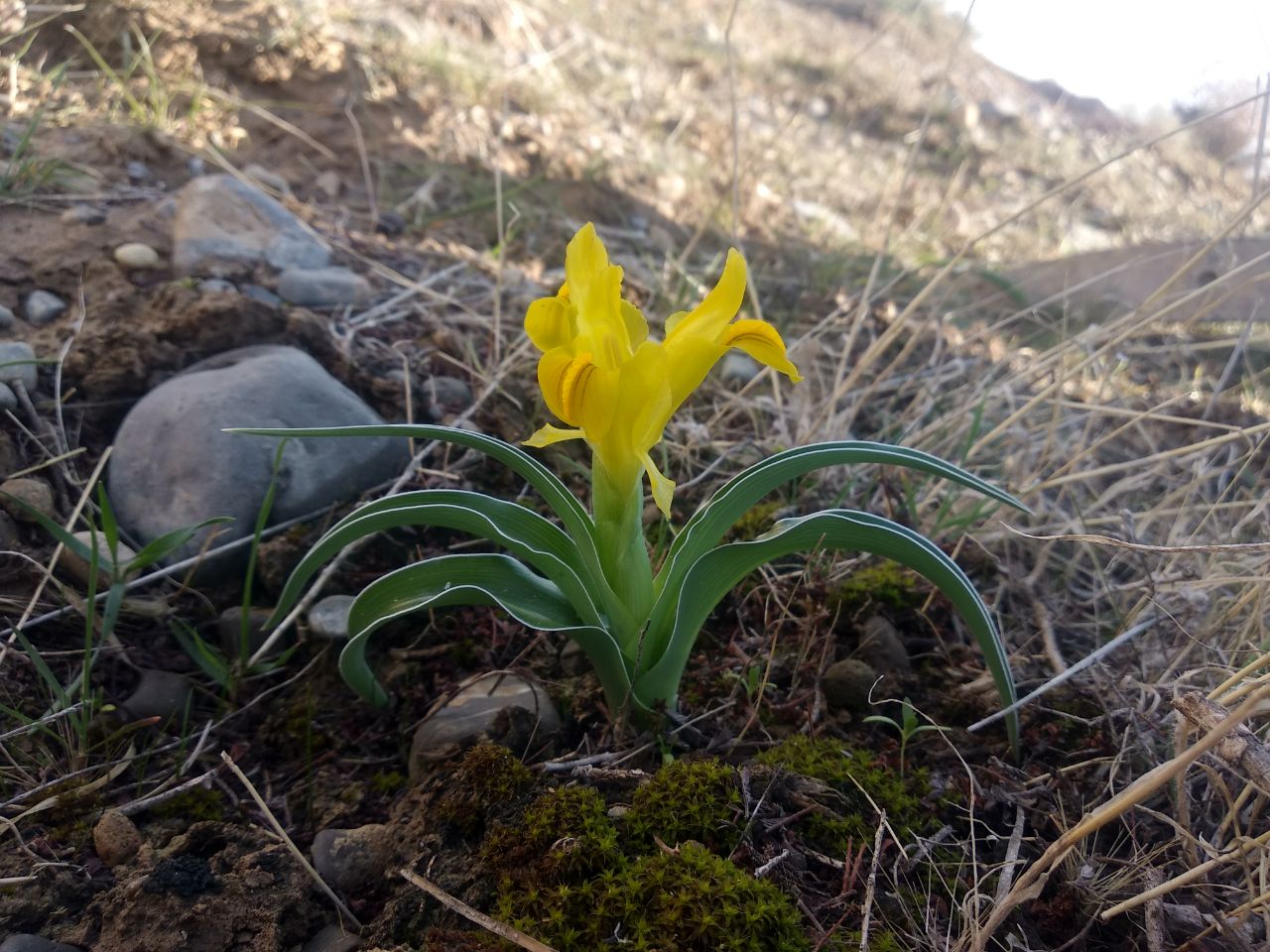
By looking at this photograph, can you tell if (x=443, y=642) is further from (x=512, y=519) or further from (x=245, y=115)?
(x=245, y=115)

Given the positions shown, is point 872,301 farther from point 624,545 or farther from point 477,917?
point 477,917

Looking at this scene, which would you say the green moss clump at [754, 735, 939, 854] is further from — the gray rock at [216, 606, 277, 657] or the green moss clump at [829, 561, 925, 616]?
the gray rock at [216, 606, 277, 657]

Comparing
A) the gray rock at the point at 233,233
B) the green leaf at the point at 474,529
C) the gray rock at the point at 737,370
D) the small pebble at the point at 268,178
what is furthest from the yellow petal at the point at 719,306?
the small pebble at the point at 268,178

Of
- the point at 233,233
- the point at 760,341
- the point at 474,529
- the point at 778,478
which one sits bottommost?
the point at 233,233

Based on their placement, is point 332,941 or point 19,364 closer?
point 332,941

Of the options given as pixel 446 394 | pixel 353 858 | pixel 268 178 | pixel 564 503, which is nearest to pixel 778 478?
pixel 564 503

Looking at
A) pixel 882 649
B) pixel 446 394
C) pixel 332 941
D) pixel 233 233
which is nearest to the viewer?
pixel 332 941

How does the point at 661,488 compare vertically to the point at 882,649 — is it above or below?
above
